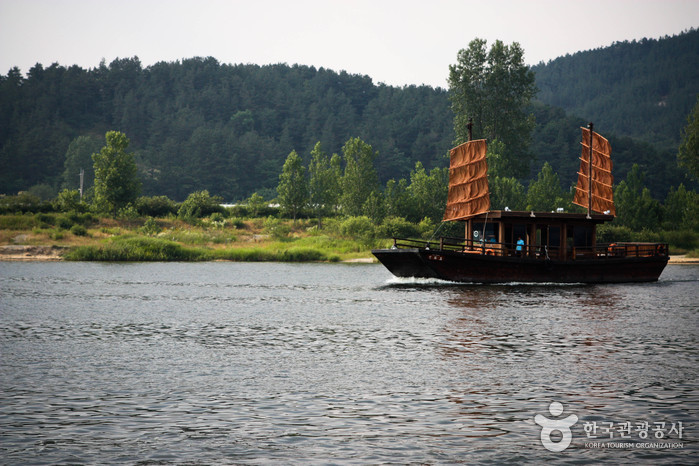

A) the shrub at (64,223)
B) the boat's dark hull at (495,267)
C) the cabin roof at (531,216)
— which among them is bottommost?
the boat's dark hull at (495,267)

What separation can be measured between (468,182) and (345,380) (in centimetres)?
2975

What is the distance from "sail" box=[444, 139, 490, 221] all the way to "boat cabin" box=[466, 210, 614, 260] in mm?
1234

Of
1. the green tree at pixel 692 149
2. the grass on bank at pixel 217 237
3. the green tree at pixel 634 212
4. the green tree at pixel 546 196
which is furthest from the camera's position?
the green tree at pixel 546 196

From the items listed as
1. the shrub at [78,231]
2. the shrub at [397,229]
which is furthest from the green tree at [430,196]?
the shrub at [78,231]

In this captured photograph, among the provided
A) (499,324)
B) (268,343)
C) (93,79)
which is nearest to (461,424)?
(268,343)

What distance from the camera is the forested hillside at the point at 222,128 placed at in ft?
474

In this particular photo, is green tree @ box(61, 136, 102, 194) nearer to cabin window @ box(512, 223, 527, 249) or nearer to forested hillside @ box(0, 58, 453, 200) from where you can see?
forested hillside @ box(0, 58, 453, 200)

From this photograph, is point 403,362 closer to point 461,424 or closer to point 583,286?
point 461,424

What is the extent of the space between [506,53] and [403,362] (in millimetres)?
78632

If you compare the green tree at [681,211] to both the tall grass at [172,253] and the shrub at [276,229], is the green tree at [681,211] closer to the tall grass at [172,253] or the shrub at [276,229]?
the tall grass at [172,253]

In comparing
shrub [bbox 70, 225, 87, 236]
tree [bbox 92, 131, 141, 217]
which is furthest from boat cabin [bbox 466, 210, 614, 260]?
tree [bbox 92, 131, 141, 217]

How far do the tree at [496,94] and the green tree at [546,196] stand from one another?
3.42 m

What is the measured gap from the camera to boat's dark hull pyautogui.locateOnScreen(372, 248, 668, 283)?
37.7m

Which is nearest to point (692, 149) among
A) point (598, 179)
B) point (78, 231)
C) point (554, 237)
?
point (598, 179)
